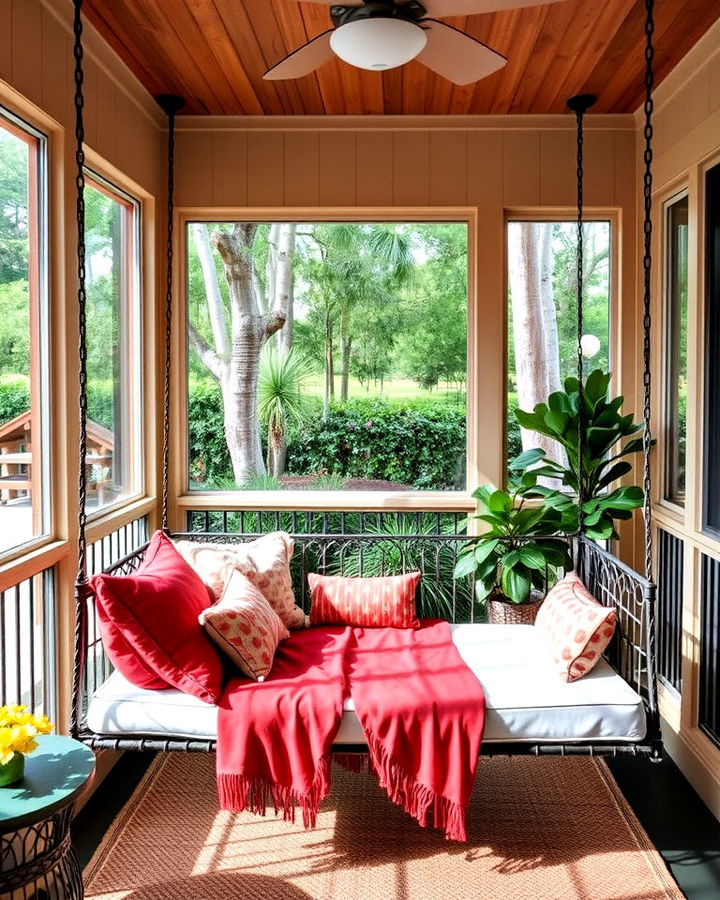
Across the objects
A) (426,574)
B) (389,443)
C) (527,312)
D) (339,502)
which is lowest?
(426,574)

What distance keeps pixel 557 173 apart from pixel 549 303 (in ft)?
2.09

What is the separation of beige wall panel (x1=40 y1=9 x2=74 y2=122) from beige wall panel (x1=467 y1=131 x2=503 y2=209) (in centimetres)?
194

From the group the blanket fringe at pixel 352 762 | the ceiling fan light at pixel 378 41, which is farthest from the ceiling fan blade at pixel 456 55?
the blanket fringe at pixel 352 762

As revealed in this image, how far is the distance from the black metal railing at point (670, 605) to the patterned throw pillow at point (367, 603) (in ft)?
3.88

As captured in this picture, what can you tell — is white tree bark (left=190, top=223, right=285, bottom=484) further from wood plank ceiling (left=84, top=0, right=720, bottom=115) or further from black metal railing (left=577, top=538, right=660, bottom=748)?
black metal railing (left=577, top=538, right=660, bottom=748)

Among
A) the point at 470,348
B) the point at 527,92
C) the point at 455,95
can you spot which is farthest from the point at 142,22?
the point at 470,348

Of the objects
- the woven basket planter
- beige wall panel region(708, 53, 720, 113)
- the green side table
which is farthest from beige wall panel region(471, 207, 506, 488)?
the green side table

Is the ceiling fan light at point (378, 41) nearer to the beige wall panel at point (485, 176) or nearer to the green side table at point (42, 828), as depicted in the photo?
the beige wall panel at point (485, 176)

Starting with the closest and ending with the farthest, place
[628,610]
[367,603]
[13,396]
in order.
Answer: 1. [13,396]
2. [367,603]
3. [628,610]

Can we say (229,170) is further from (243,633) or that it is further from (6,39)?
(243,633)

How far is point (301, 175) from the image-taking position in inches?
157

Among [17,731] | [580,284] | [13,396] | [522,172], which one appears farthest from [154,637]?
[522,172]

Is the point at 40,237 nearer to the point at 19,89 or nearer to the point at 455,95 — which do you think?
the point at 19,89

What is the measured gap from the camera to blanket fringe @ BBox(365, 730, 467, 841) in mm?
2457
